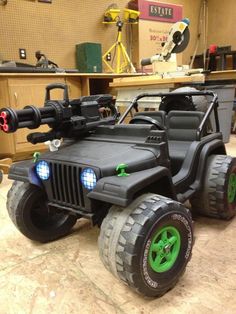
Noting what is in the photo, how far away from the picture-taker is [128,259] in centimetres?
88

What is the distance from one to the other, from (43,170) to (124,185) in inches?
16.6

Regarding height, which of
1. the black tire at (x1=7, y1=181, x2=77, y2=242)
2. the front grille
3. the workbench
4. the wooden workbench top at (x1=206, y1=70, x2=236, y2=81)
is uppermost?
the wooden workbench top at (x1=206, y1=70, x2=236, y2=81)

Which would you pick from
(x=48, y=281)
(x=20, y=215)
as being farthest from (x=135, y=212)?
(x=20, y=215)

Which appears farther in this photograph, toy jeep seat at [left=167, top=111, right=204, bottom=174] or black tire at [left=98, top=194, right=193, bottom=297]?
toy jeep seat at [left=167, top=111, right=204, bottom=174]

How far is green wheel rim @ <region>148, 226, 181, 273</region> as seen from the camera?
968 millimetres

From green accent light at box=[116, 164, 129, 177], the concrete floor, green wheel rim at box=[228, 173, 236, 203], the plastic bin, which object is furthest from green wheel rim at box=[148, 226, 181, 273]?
the plastic bin

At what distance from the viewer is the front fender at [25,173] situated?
1202mm

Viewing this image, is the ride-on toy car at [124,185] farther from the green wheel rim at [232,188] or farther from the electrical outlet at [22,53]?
the electrical outlet at [22,53]

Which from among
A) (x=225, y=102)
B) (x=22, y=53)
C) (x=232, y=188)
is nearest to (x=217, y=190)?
(x=232, y=188)

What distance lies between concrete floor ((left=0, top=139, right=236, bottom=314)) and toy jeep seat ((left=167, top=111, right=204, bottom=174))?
40 centimetres

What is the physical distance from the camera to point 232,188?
5.15 ft

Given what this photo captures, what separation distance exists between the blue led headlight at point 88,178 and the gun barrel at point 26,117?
0.27 metres

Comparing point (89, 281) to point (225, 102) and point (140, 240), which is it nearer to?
point (140, 240)

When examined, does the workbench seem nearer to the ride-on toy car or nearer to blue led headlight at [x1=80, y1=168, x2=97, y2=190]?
the ride-on toy car
